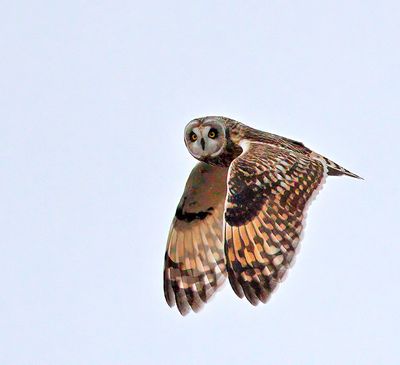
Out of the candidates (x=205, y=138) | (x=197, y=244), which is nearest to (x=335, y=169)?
(x=205, y=138)

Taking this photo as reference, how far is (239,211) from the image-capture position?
1450 cm

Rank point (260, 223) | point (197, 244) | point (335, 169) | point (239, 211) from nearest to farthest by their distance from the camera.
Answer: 1. point (239, 211)
2. point (260, 223)
3. point (335, 169)
4. point (197, 244)

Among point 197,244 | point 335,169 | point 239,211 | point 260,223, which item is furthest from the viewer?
point 197,244

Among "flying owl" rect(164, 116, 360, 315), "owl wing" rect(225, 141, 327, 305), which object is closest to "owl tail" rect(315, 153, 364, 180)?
"flying owl" rect(164, 116, 360, 315)

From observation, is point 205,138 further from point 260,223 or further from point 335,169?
point 260,223

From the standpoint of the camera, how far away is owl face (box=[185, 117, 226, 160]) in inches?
641

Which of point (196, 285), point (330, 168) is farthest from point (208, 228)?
point (330, 168)

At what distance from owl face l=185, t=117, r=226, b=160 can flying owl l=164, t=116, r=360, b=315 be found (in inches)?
0.4

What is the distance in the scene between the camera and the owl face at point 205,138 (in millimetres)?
16281

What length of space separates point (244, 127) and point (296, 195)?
6.23 ft

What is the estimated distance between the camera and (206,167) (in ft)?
54.2

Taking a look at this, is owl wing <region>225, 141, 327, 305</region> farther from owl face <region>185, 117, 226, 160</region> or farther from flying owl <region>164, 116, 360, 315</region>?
owl face <region>185, 117, 226, 160</region>

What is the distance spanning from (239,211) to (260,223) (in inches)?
11.0

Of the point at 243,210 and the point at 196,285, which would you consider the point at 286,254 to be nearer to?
the point at 243,210
